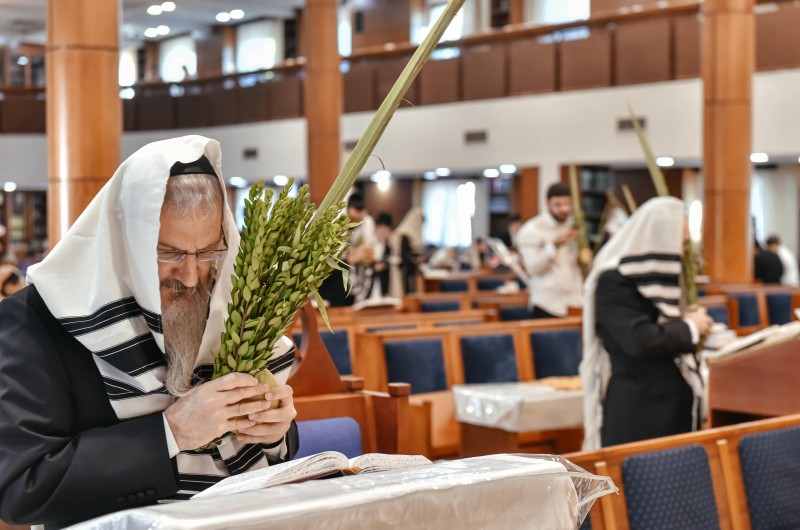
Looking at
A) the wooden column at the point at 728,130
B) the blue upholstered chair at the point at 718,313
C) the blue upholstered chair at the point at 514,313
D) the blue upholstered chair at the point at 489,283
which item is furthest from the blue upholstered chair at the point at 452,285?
the blue upholstered chair at the point at 718,313

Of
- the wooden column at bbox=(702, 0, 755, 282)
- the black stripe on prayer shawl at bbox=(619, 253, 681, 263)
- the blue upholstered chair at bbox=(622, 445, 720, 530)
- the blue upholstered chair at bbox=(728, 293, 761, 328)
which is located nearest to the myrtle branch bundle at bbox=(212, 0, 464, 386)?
the blue upholstered chair at bbox=(622, 445, 720, 530)

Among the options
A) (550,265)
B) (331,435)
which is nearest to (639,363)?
(331,435)

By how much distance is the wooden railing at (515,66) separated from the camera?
1614 centimetres

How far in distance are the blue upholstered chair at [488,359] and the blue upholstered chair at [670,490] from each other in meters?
3.33

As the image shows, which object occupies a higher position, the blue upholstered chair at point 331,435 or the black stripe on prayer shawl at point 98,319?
the black stripe on prayer shawl at point 98,319

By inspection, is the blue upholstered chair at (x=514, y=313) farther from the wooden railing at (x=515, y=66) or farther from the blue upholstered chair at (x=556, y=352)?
the wooden railing at (x=515, y=66)

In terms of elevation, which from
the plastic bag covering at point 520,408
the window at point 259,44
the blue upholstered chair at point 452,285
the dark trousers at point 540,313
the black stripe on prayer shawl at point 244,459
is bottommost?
the plastic bag covering at point 520,408

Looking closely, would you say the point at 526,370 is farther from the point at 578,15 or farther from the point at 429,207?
the point at 429,207

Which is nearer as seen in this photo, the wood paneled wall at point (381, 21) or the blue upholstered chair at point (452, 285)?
the blue upholstered chair at point (452, 285)

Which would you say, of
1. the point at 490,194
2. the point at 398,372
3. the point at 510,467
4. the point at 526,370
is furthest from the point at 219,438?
the point at 490,194

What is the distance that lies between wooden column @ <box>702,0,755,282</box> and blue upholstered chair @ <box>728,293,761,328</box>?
2738 mm

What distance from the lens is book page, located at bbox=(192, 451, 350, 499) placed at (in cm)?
157

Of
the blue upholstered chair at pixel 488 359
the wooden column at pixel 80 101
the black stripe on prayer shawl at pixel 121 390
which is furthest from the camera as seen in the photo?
the wooden column at pixel 80 101

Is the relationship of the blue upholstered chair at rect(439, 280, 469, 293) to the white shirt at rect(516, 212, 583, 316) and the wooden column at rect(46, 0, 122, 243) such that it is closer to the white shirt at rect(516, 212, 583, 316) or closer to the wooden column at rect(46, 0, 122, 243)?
the white shirt at rect(516, 212, 583, 316)
